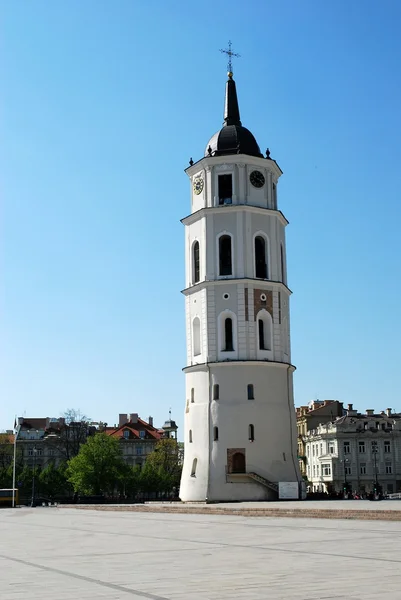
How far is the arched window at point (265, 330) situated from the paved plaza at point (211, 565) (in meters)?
32.1

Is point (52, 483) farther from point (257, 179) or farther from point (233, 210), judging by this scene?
point (257, 179)

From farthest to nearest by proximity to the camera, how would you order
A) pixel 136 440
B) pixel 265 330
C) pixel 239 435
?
pixel 136 440, pixel 265 330, pixel 239 435

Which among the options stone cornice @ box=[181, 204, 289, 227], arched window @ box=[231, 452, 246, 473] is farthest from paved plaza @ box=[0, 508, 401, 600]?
stone cornice @ box=[181, 204, 289, 227]

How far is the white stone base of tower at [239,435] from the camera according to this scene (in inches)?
1967

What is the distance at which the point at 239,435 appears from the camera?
166 ft

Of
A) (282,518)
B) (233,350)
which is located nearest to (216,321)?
(233,350)

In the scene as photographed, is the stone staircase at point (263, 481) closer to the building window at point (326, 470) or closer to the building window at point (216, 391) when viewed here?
the building window at point (216, 391)

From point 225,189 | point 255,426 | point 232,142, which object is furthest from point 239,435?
point 232,142

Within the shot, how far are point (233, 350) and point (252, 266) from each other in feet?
19.1

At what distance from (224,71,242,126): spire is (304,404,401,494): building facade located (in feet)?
207

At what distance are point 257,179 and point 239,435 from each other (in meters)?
17.8

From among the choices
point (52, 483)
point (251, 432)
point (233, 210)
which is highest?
point (233, 210)

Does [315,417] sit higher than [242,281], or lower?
lower

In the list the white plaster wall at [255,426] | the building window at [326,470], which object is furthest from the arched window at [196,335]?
the building window at [326,470]
